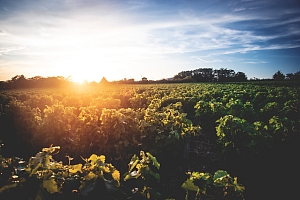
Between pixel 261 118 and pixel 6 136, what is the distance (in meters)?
13.3

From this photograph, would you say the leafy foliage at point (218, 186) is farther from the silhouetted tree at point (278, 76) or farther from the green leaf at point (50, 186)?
the silhouetted tree at point (278, 76)

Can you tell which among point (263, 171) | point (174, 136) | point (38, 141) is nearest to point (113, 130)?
point (174, 136)

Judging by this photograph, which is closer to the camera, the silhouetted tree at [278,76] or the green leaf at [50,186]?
the green leaf at [50,186]

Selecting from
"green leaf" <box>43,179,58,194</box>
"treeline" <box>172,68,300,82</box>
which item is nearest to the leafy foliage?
"green leaf" <box>43,179,58,194</box>

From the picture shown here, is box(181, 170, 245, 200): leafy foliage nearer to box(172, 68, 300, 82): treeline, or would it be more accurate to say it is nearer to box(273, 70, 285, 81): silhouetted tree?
box(172, 68, 300, 82): treeline

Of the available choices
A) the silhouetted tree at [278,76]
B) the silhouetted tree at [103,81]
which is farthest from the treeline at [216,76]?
the silhouetted tree at [103,81]

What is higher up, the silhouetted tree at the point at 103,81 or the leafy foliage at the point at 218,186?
the silhouetted tree at the point at 103,81

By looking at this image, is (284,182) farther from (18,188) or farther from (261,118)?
(18,188)

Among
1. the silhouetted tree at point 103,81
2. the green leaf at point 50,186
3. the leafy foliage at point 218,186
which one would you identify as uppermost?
the silhouetted tree at point 103,81

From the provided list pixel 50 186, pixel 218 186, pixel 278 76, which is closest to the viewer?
pixel 50 186

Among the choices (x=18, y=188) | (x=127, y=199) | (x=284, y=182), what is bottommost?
(x=284, y=182)

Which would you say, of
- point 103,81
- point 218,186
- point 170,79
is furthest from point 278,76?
point 218,186

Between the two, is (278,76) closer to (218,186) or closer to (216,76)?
(216,76)

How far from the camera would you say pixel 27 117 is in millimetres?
8000
